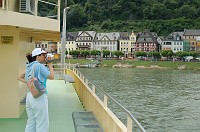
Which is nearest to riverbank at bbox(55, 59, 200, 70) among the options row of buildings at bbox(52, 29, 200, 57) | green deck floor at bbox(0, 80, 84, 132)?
row of buildings at bbox(52, 29, 200, 57)

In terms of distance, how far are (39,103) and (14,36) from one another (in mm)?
2953

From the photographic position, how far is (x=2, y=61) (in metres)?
6.98

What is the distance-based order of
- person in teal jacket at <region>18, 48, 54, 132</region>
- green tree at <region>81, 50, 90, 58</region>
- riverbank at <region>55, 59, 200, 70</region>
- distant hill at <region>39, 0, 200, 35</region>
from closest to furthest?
person in teal jacket at <region>18, 48, 54, 132</region> → riverbank at <region>55, 59, 200, 70</region> → green tree at <region>81, 50, 90, 58</region> → distant hill at <region>39, 0, 200, 35</region>

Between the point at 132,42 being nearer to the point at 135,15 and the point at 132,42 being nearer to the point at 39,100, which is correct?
the point at 135,15

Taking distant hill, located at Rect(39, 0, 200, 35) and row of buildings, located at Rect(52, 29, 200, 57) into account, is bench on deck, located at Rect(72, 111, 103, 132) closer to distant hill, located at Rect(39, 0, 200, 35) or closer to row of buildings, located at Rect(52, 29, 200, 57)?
row of buildings, located at Rect(52, 29, 200, 57)

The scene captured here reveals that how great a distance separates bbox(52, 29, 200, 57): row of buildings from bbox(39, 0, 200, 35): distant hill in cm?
2175

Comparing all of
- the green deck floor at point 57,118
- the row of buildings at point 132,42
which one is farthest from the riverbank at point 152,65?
the green deck floor at point 57,118

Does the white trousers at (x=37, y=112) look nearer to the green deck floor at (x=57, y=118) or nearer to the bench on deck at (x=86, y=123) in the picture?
the bench on deck at (x=86, y=123)

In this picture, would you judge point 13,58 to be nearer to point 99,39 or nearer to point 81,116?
point 81,116

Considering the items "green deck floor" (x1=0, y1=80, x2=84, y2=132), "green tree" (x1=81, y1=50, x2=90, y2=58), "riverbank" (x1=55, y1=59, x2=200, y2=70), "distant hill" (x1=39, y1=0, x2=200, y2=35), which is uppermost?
"distant hill" (x1=39, y1=0, x2=200, y2=35)

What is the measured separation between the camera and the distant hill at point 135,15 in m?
142

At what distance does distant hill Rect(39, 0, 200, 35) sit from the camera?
142m

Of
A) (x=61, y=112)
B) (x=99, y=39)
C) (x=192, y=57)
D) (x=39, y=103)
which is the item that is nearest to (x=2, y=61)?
(x=61, y=112)

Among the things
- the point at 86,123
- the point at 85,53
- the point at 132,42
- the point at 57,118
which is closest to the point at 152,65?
the point at 85,53
